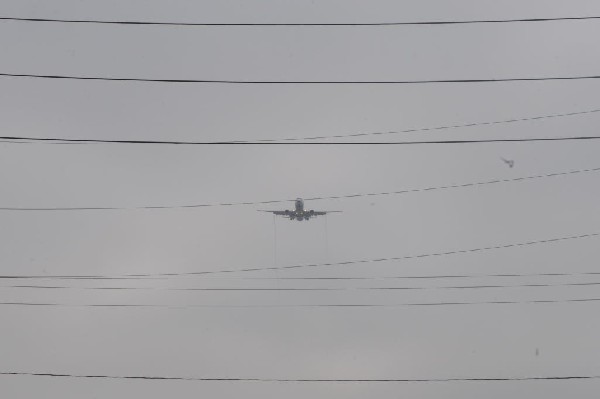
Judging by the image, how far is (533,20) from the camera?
22047mm

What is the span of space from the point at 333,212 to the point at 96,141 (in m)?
23.3

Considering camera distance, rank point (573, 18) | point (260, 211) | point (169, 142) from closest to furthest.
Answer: point (169, 142), point (573, 18), point (260, 211)

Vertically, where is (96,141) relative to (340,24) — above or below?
below

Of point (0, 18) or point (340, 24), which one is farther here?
Answer: point (340, 24)

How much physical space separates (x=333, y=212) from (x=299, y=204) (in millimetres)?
2953

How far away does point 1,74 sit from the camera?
77.3ft

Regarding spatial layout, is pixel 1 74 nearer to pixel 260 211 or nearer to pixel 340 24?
pixel 340 24

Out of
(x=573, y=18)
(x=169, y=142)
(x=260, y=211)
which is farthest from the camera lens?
(x=260, y=211)

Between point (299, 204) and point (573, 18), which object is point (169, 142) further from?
point (299, 204)

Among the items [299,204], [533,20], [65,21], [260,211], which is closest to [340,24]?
[533,20]

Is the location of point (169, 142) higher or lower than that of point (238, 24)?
lower

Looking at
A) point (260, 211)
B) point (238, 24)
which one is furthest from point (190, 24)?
point (260, 211)

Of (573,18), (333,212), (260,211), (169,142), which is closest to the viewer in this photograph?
(169,142)

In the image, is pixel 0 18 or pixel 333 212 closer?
pixel 0 18
